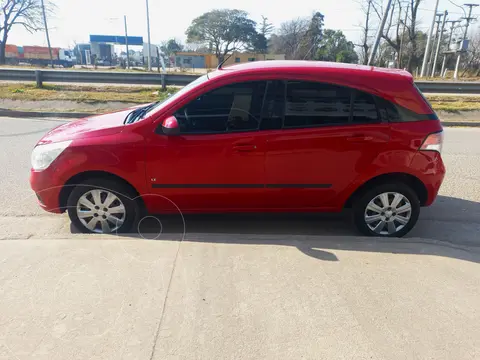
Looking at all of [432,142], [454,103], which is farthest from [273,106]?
[454,103]

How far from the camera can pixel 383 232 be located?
3.72m

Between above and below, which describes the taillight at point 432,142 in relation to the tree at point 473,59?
below

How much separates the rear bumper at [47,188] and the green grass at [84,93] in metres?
9.47

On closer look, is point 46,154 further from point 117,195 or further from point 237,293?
point 237,293

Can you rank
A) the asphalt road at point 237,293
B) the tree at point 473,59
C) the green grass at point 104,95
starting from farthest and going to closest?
the tree at point 473,59, the green grass at point 104,95, the asphalt road at point 237,293

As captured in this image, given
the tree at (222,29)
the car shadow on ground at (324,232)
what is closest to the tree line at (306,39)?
the tree at (222,29)

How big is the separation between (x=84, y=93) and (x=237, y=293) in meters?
13.0

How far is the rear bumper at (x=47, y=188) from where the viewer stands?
3.43 m

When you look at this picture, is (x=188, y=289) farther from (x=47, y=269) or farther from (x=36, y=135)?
(x=36, y=135)

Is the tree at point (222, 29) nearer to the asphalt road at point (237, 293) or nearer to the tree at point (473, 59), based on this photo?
the tree at point (473, 59)

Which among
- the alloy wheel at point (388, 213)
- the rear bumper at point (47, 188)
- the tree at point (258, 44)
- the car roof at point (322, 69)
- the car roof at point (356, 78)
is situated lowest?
the alloy wheel at point (388, 213)

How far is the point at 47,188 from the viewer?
136 inches

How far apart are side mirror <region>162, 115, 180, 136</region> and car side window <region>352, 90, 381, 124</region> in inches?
70.3

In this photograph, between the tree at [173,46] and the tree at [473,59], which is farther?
the tree at [173,46]
